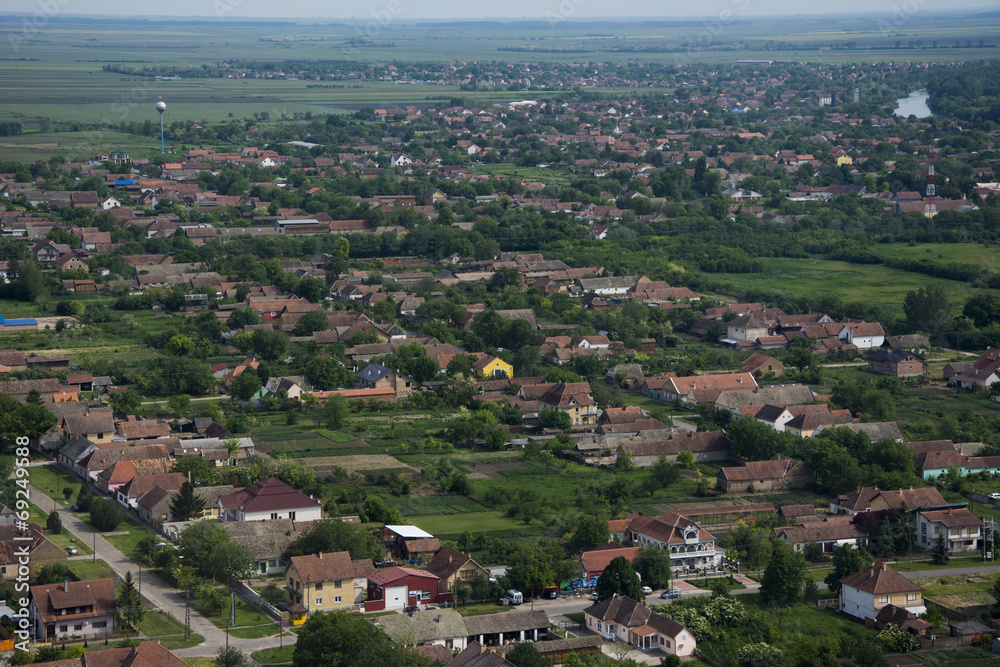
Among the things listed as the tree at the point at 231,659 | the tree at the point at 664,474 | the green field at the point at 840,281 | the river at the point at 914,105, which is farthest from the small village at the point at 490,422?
the river at the point at 914,105

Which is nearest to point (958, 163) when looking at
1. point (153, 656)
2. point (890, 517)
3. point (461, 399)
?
point (461, 399)

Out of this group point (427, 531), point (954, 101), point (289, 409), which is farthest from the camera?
point (954, 101)

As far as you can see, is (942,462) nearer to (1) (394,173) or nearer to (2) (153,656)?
(2) (153,656)

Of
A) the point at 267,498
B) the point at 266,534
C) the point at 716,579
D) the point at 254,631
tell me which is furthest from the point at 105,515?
the point at 716,579

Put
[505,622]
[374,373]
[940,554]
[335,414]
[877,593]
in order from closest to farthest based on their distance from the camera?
1. [505,622]
2. [877,593]
3. [940,554]
4. [335,414]
5. [374,373]

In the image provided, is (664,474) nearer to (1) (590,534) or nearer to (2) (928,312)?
(1) (590,534)

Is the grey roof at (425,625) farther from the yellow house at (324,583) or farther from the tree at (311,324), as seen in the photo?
the tree at (311,324)
